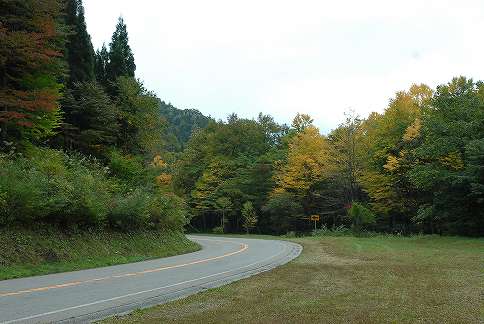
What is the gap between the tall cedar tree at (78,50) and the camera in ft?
108

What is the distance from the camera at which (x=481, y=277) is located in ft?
46.1

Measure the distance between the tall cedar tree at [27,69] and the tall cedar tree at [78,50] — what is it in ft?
20.4

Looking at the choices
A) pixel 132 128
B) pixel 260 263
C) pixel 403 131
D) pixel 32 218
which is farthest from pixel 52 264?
pixel 403 131

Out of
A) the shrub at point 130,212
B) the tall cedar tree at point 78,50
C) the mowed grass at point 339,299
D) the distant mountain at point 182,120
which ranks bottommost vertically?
the mowed grass at point 339,299

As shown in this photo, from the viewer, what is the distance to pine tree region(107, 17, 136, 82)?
1508 inches

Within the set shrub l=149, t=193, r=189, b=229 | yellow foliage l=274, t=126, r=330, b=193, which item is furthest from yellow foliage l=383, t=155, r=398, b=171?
shrub l=149, t=193, r=189, b=229

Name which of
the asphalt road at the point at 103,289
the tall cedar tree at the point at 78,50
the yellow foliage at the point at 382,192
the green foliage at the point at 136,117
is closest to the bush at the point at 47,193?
the asphalt road at the point at 103,289

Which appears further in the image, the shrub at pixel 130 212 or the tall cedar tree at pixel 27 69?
the shrub at pixel 130 212

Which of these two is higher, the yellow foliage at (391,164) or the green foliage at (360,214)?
the yellow foliage at (391,164)

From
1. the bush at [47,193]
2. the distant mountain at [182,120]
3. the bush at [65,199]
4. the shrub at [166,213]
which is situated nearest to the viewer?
the bush at [47,193]

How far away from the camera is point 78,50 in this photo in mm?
33438

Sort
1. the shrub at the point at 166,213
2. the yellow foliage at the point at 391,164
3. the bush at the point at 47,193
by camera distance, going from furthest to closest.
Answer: the yellow foliage at the point at 391,164, the shrub at the point at 166,213, the bush at the point at 47,193

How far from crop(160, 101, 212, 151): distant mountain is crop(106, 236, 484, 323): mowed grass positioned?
137 m

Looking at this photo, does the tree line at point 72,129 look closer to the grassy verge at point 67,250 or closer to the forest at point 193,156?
the forest at point 193,156
